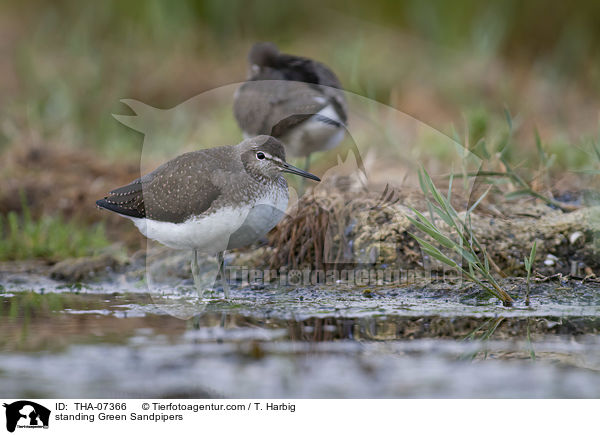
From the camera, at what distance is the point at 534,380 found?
3652 mm

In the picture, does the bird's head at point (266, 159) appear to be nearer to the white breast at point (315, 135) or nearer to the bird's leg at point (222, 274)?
the bird's leg at point (222, 274)

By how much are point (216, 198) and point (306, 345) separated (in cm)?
146

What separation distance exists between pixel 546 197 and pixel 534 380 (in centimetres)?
284

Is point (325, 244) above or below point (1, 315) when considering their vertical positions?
above

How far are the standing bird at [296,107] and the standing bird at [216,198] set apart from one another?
1.24m

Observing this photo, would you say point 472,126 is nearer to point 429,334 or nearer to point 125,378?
point 429,334

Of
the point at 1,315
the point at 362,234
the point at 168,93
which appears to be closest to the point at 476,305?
the point at 362,234

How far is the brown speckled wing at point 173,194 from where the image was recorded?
535cm

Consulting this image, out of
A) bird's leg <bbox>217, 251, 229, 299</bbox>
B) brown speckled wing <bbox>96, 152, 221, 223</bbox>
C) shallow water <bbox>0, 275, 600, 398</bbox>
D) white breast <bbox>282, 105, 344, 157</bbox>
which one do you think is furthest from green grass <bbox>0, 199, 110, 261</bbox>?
white breast <bbox>282, 105, 344, 157</bbox>

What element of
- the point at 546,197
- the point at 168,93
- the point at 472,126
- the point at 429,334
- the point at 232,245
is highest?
the point at 168,93

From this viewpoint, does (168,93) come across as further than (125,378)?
Yes
